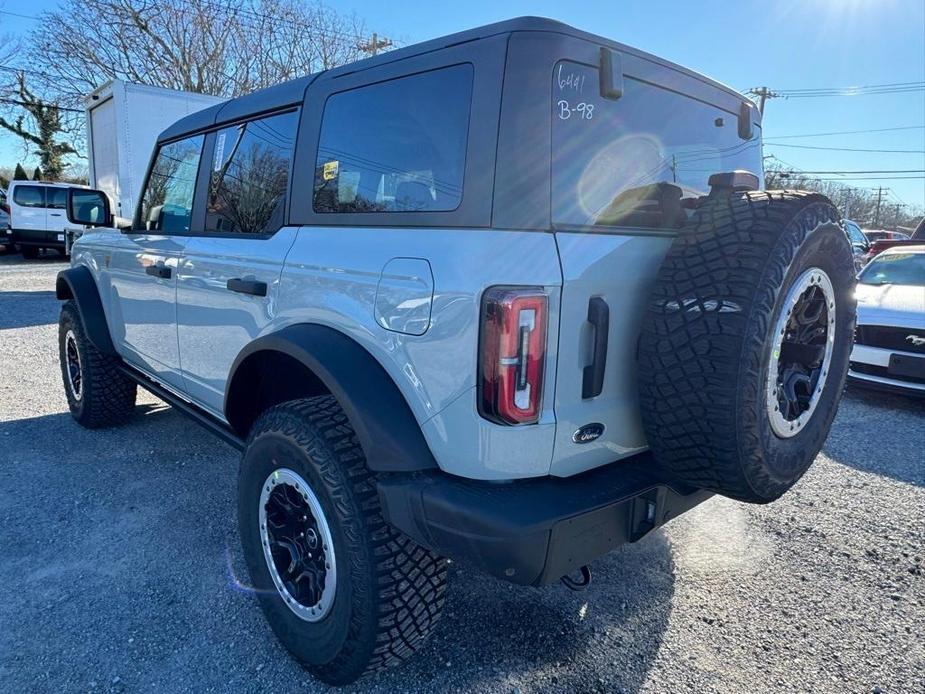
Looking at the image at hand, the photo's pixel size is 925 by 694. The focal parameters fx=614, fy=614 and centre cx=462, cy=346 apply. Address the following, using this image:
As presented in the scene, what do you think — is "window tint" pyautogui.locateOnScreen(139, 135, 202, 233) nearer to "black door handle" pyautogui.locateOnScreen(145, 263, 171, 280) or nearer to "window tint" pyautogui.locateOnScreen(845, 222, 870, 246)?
"black door handle" pyautogui.locateOnScreen(145, 263, 171, 280)

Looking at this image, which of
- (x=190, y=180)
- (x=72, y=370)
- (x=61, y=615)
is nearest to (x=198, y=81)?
(x=72, y=370)

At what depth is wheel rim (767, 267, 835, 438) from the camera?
75.9 inches

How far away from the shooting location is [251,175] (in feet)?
9.06

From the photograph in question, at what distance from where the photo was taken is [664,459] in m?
1.85

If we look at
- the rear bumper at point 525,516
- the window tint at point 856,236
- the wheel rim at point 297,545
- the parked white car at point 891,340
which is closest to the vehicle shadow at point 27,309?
the wheel rim at point 297,545

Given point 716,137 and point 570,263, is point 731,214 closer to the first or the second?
point 570,263

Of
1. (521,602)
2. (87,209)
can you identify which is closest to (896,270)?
(521,602)

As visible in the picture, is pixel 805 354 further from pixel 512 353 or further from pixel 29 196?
pixel 29 196

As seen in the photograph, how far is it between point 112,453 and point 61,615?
1839mm

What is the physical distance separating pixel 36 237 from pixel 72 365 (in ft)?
48.1

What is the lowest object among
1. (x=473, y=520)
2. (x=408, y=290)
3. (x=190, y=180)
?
(x=473, y=520)

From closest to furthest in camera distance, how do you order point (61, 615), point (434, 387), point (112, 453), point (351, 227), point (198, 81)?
point (434, 387) → point (351, 227) → point (61, 615) → point (112, 453) → point (198, 81)

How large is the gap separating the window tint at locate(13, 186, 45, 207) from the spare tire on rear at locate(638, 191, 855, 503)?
1871 centimetres

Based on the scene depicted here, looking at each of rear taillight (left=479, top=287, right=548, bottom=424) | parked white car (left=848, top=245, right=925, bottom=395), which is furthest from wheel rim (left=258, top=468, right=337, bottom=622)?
parked white car (left=848, top=245, right=925, bottom=395)
